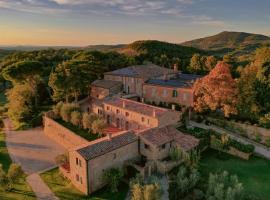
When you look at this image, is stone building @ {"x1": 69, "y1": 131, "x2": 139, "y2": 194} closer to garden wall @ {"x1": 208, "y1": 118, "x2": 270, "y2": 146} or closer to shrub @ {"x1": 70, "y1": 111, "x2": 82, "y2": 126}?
shrub @ {"x1": 70, "y1": 111, "x2": 82, "y2": 126}

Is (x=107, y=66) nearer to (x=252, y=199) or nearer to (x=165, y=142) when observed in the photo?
(x=165, y=142)

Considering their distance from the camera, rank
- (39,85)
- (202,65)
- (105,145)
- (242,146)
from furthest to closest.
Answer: (202,65) < (39,85) < (242,146) < (105,145)

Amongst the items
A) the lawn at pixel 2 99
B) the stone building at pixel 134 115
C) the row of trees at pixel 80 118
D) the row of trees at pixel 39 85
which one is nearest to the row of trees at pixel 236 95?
the stone building at pixel 134 115

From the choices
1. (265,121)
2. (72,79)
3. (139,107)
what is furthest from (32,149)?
(265,121)

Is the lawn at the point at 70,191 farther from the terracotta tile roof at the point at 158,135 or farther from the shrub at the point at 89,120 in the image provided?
the shrub at the point at 89,120

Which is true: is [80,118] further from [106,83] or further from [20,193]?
[20,193]

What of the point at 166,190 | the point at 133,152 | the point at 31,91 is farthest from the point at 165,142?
the point at 31,91
